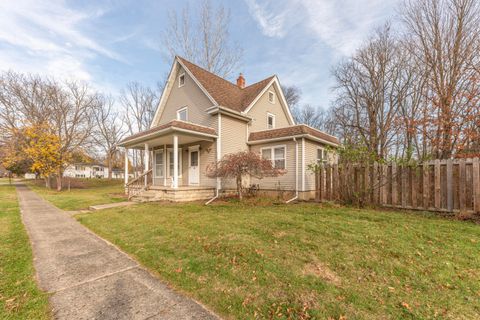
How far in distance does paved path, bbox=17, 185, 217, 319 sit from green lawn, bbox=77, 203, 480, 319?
0.24 meters

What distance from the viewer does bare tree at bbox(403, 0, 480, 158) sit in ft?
31.9

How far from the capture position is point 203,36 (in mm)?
20312

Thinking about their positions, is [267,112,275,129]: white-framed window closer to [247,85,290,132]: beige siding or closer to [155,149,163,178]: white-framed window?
[247,85,290,132]: beige siding

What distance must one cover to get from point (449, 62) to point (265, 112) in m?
10.0

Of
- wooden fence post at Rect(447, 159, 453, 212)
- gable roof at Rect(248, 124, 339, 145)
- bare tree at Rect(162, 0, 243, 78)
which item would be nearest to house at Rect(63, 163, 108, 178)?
bare tree at Rect(162, 0, 243, 78)

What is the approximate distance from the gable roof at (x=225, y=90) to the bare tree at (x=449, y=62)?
899cm

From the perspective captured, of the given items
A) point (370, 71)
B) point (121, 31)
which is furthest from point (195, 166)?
point (370, 71)

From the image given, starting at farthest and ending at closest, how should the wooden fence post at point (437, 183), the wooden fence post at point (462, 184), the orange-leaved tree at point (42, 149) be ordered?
the orange-leaved tree at point (42, 149)
the wooden fence post at point (437, 183)
the wooden fence post at point (462, 184)

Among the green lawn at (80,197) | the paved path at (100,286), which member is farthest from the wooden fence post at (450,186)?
the green lawn at (80,197)

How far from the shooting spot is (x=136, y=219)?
656 cm

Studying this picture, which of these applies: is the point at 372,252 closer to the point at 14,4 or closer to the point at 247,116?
the point at 247,116

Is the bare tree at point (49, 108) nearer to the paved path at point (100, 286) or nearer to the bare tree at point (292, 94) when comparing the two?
the paved path at point (100, 286)

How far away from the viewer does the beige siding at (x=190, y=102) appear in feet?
41.5

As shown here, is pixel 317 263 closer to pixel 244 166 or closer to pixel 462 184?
pixel 244 166
